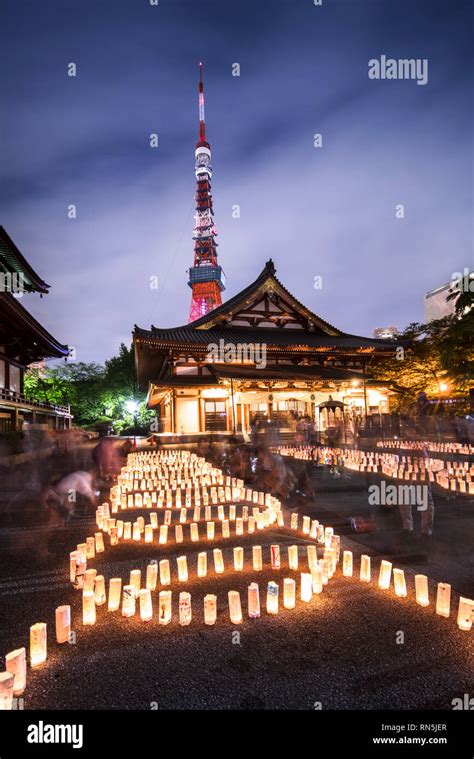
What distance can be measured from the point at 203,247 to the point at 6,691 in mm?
78217

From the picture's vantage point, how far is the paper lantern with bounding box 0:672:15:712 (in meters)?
2.26

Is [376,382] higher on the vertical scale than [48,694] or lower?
higher

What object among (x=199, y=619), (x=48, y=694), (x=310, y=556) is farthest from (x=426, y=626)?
(x=48, y=694)

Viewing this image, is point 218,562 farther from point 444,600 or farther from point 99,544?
point 444,600

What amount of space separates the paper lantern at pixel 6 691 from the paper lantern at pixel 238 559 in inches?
97.0

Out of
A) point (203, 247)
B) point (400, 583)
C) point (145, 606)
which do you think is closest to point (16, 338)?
point (145, 606)

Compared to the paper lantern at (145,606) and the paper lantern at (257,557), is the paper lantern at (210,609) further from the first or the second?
the paper lantern at (257,557)

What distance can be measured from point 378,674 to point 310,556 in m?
Answer: 1.40

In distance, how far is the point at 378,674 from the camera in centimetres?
270

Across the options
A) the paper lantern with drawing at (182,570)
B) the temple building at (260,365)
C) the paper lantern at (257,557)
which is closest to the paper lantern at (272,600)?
the paper lantern at (257,557)

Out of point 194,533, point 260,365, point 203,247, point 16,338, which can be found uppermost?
point 203,247

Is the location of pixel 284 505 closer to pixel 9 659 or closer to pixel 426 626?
pixel 426 626

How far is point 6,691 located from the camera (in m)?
2.28

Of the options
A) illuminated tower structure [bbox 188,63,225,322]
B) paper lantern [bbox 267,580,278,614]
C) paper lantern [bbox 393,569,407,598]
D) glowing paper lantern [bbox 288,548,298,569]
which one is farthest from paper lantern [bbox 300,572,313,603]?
illuminated tower structure [bbox 188,63,225,322]
